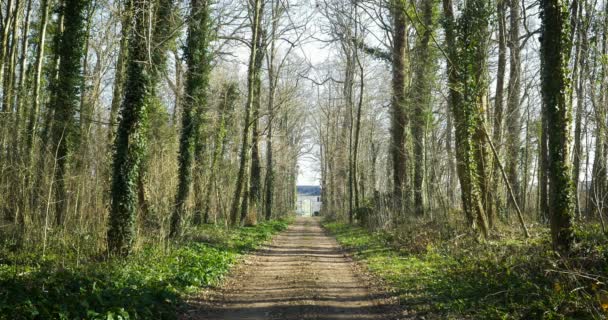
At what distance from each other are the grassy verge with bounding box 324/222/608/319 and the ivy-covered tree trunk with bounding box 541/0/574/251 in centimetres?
50

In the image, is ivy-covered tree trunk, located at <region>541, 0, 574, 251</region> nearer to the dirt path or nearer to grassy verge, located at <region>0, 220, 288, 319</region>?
the dirt path

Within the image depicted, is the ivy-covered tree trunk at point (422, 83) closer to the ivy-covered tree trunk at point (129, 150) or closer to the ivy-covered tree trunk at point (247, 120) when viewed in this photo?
the ivy-covered tree trunk at point (247, 120)

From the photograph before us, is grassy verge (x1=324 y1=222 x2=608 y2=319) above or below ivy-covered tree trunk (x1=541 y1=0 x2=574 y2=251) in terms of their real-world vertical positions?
below

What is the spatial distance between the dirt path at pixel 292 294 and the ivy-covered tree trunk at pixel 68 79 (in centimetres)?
699

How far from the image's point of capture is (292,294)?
26.6 ft

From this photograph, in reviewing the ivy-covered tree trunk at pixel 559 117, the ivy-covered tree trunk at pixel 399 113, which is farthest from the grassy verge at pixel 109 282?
the ivy-covered tree trunk at pixel 399 113

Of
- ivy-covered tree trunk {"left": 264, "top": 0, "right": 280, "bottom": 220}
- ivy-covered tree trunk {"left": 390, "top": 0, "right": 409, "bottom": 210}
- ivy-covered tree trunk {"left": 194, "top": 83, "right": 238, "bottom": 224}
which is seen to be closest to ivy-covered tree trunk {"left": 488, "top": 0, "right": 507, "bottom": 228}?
ivy-covered tree trunk {"left": 390, "top": 0, "right": 409, "bottom": 210}

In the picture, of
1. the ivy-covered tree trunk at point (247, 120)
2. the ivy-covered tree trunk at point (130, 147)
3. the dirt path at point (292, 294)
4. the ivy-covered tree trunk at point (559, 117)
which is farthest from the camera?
the ivy-covered tree trunk at point (247, 120)

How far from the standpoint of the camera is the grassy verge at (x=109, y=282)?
5.61 metres

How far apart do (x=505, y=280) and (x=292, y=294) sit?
11.9ft

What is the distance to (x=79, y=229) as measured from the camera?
995 cm

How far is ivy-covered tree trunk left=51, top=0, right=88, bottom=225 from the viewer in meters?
13.8

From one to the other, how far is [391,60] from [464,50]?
9.21 metres

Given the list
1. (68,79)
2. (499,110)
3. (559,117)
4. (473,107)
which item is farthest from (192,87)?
(559,117)
